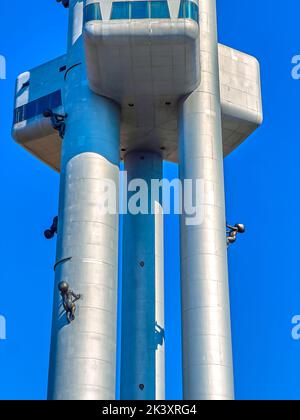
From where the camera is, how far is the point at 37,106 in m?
58.6

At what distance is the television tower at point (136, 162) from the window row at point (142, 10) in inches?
3.1

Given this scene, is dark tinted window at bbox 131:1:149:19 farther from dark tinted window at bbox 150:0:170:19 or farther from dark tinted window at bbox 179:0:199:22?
dark tinted window at bbox 179:0:199:22

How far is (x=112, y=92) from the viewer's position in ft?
174

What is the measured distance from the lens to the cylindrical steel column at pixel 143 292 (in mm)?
53688

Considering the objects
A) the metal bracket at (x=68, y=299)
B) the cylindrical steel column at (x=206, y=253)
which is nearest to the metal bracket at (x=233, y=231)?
the cylindrical steel column at (x=206, y=253)

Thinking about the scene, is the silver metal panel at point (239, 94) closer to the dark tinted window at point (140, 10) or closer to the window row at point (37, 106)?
the dark tinted window at point (140, 10)

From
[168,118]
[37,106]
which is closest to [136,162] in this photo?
[168,118]

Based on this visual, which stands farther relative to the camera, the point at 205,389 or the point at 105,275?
the point at 105,275

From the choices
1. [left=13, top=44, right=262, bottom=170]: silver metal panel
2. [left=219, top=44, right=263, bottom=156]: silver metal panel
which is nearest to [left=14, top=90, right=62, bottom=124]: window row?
[left=13, top=44, right=262, bottom=170]: silver metal panel

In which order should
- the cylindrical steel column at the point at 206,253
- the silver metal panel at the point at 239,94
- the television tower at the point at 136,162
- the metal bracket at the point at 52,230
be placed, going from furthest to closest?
the silver metal panel at the point at 239,94 → the metal bracket at the point at 52,230 → the television tower at the point at 136,162 → the cylindrical steel column at the point at 206,253

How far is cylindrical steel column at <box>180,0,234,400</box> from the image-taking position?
4475cm

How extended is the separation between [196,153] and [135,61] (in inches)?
285
